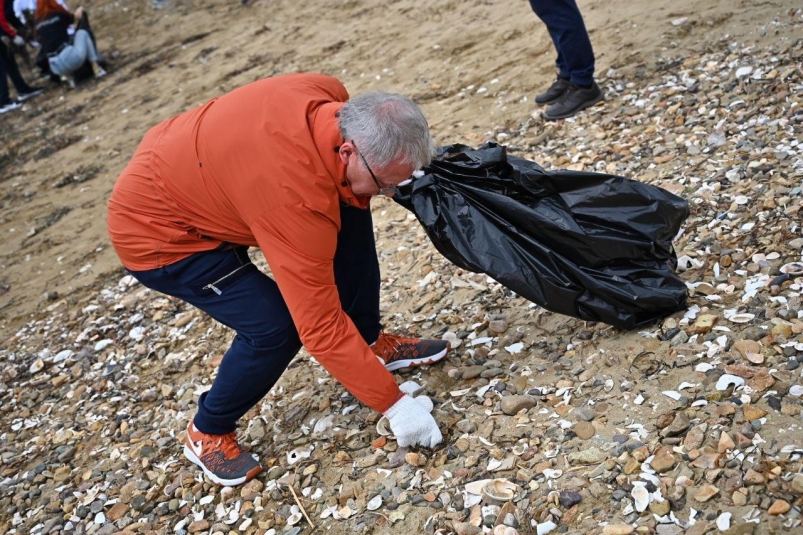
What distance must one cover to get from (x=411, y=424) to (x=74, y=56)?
28.1 ft

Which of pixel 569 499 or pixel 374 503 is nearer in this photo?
pixel 569 499

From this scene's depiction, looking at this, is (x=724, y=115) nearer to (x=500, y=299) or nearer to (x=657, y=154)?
(x=657, y=154)

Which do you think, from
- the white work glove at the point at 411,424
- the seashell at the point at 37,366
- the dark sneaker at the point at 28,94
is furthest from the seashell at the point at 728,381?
the dark sneaker at the point at 28,94

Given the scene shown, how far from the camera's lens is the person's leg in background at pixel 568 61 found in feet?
14.3

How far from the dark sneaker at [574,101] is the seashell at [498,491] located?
2.96 meters

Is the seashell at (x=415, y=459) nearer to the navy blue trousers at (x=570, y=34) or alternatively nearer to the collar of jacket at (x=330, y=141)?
the collar of jacket at (x=330, y=141)

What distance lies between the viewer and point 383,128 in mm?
2100

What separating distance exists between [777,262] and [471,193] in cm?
125

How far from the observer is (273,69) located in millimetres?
7508

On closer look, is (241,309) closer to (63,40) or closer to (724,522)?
(724,522)

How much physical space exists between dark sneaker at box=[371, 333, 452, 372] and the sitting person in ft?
26.1

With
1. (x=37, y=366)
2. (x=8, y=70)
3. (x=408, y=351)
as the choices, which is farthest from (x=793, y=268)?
(x=8, y=70)

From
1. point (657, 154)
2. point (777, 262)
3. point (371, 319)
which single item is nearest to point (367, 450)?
point (371, 319)

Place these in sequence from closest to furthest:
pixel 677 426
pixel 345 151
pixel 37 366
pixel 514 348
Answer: pixel 345 151 → pixel 677 426 → pixel 514 348 → pixel 37 366
